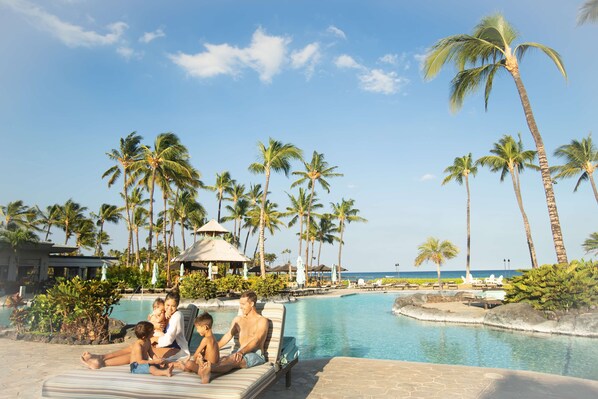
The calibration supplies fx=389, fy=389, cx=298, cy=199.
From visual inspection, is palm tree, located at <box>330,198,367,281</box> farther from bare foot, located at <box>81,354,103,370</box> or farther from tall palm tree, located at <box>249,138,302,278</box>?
bare foot, located at <box>81,354,103,370</box>

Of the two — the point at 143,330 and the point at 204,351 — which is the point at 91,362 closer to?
the point at 143,330

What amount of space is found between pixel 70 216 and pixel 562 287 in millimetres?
51869

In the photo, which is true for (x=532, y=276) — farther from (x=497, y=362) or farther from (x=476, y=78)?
(x=476, y=78)

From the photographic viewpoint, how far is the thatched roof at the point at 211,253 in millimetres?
27078

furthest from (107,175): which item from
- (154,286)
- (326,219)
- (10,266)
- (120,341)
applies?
(120,341)

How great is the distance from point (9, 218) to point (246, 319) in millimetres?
49492

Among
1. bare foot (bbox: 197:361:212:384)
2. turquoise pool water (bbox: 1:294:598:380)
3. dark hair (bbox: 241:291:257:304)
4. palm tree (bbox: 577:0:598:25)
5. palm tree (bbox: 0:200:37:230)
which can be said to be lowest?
turquoise pool water (bbox: 1:294:598:380)

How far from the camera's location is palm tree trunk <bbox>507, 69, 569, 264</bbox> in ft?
42.2

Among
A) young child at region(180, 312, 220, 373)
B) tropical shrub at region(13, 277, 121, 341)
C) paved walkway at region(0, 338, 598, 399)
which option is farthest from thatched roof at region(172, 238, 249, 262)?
young child at region(180, 312, 220, 373)

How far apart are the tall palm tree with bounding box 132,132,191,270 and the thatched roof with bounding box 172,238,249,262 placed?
502 cm

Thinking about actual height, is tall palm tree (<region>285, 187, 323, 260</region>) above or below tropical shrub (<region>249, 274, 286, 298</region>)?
above

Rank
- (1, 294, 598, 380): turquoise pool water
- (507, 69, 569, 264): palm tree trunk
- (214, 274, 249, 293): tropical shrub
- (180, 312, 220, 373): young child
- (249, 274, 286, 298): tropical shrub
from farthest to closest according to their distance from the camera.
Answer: (214, 274, 249, 293): tropical shrub
(249, 274, 286, 298): tropical shrub
(507, 69, 569, 264): palm tree trunk
(1, 294, 598, 380): turquoise pool water
(180, 312, 220, 373): young child

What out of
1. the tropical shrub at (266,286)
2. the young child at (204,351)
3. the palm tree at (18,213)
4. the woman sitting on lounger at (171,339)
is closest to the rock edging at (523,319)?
the tropical shrub at (266,286)

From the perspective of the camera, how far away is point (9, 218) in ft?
142
